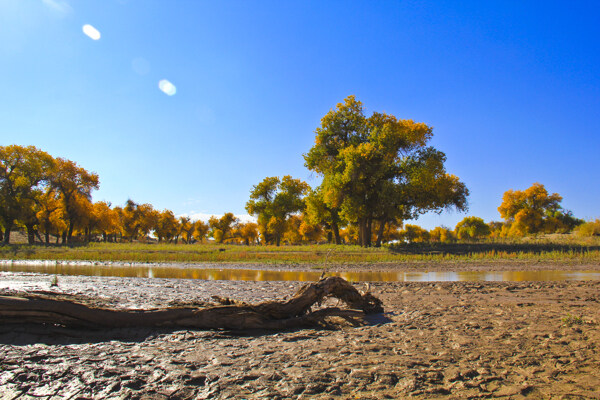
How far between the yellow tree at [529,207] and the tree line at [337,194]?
17 centimetres

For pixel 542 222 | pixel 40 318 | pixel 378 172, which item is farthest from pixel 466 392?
pixel 542 222

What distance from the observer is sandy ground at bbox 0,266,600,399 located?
366 cm

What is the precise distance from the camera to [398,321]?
6.80 meters

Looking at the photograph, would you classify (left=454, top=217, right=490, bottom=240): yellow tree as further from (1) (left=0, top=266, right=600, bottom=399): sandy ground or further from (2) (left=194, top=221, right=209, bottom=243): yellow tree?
(1) (left=0, top=266, right=600, bottom=399): sandy ground

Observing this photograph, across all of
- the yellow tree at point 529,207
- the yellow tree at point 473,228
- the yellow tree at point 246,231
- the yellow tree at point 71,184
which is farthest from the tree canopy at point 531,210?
the yellow tree at point 71,184

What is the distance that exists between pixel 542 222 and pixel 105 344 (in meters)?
80.7

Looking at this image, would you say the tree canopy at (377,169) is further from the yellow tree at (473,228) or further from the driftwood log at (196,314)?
the yellow tree at (473,228)

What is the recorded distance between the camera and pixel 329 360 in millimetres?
4551

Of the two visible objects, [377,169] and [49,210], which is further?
[49,210]

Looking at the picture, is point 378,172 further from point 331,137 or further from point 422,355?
point 422,355

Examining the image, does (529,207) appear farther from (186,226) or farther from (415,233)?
(186,226)

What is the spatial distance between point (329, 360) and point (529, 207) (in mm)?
75061

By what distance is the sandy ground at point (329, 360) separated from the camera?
366 cm

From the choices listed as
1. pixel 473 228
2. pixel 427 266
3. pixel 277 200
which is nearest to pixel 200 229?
pixel 277 200
